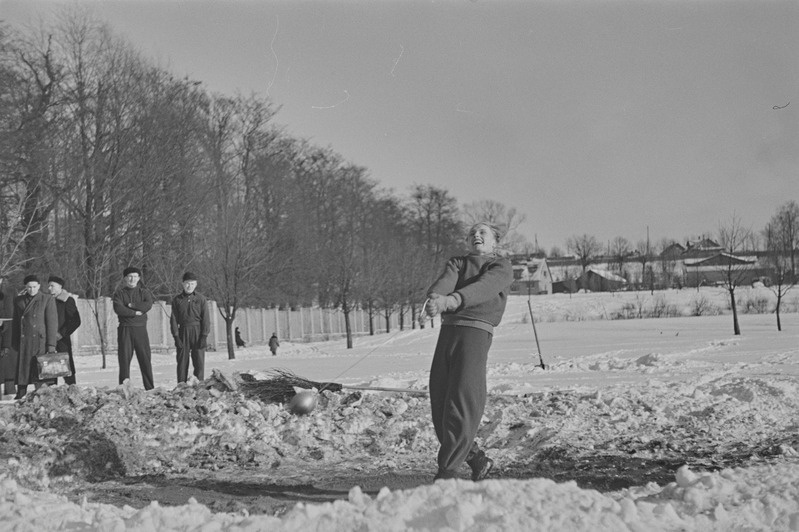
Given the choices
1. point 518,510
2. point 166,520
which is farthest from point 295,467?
point 518,510

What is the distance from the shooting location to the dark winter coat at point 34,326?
931cm

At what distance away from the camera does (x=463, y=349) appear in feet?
15.5

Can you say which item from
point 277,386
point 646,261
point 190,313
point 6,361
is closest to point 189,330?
point 190,313

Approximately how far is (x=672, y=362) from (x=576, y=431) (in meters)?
8.08

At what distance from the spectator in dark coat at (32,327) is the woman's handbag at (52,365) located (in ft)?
1.00

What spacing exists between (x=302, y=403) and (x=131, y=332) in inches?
123

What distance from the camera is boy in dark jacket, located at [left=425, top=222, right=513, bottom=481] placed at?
466 centimetres

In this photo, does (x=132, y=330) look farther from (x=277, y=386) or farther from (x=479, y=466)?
(x=479, y=466)

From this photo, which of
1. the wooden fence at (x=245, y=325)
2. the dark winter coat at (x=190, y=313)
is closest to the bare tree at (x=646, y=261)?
the wooden fence at (x=245, y=325)

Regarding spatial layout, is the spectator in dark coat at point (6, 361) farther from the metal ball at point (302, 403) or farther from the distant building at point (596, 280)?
the distant building at point (596, 280)

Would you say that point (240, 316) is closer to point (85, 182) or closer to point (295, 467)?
point (85, 182)

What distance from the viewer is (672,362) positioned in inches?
554

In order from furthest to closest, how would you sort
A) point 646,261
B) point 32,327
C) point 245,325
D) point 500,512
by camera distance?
1. point 646,261
2. point 245,325
3. point 32,327
4. point 500,512

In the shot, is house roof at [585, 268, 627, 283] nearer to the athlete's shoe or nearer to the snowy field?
the snowy field
